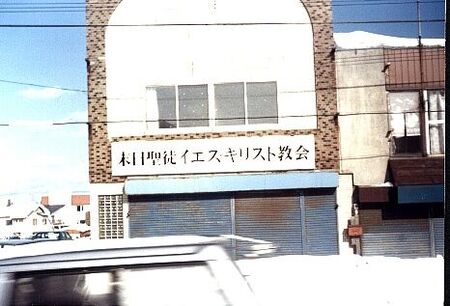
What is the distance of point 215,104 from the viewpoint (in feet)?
55.0

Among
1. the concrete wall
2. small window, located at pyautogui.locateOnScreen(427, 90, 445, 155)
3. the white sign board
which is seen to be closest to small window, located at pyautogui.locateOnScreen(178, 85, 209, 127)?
the white sign board

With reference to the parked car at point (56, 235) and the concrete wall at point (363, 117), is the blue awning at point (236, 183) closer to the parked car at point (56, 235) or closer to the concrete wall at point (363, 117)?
the concrete wall at point (363, 117)

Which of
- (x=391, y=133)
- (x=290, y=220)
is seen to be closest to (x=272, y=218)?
(x=290, y=220)

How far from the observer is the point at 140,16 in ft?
55.9

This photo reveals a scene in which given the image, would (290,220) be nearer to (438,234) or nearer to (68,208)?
(438,234)

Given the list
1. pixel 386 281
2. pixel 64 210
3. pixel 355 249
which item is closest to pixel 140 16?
pixel 355 249

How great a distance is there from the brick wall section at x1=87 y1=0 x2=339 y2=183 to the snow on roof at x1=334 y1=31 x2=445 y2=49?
921 mm

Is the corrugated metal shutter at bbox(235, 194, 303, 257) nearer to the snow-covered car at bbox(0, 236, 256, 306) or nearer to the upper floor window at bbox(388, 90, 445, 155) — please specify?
the upper floor window at bbox(388, 90, 445, 155)

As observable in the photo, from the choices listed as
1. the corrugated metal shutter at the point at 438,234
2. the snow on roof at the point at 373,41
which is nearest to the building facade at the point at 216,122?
the snow on roof at the point at 373,41

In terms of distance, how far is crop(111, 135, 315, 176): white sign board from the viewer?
1619 centimetres

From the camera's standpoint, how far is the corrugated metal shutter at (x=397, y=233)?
631 inches

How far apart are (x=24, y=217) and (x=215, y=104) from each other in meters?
92.7

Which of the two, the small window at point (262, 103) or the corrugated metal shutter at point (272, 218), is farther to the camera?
the small window at point (262, 103)

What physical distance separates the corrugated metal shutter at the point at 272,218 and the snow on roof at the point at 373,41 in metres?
5.74
